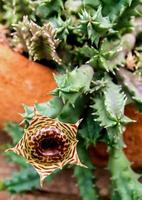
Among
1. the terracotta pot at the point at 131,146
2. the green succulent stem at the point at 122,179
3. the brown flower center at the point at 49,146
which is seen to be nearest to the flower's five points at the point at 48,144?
the brown flower center at the point at 49,146

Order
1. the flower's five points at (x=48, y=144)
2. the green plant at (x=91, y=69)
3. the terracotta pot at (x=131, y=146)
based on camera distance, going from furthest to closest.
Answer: the terracotta pot at (x=131, y=146), the green plant at (x=91, y=69), the flower's five points at (x=48, y=144)

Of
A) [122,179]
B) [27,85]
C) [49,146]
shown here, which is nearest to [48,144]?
[49,146]

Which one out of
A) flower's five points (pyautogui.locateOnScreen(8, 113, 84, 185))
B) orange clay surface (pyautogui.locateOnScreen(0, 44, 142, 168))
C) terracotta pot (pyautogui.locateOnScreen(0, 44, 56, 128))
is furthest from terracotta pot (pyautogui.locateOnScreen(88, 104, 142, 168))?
flower's five points (pyautogui.locateOnScreen(8, 113, 84, 185))

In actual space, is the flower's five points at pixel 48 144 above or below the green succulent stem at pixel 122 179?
above

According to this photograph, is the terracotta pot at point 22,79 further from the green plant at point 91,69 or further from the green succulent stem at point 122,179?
the green succulent stem at point 122,179

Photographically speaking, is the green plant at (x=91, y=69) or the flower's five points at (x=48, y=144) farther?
the green plant at (x=91, y=69)

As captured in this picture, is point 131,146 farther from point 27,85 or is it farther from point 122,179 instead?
point 27,85

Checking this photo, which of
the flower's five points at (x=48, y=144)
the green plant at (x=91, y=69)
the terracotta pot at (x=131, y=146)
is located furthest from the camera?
the terracotta pot at (x=131, y=146)
